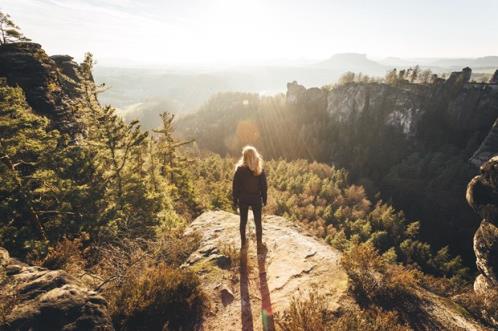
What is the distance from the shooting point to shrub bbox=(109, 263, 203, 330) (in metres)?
4.49

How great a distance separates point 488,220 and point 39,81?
24.8 metres

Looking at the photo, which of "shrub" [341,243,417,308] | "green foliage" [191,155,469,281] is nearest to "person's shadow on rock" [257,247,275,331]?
"shrub" [341,243,417,308]

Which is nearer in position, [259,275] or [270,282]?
[270,282]

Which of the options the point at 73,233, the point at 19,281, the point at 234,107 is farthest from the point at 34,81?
the point at 234,107

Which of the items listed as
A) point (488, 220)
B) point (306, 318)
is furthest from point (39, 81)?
point (488, 220)

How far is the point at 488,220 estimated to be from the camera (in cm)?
1673

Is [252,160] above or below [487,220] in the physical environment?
above

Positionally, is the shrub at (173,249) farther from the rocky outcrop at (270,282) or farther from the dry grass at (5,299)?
the dry grass at (5,299)

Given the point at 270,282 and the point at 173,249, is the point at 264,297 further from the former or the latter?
the point at 173,249

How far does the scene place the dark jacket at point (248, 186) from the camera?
6.86m

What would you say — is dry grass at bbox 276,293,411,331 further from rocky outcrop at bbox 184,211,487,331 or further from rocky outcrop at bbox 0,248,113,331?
rocky outcrop at bbox 0,248,113,331

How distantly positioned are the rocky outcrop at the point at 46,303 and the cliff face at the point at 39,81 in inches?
316

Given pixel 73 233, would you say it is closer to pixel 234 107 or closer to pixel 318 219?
pixel 318 219

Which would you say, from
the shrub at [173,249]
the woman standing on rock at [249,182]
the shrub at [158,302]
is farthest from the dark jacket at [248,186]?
the shrub at [158,302]
